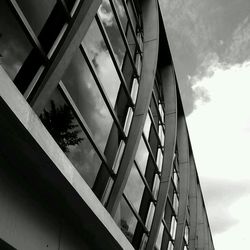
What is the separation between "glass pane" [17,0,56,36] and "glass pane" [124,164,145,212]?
311 inches

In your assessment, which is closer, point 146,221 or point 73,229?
point 73,229

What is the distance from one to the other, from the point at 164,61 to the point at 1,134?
13950 mm

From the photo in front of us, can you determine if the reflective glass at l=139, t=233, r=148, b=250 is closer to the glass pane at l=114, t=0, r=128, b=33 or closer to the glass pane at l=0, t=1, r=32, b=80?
the glass pane at l=114, t=0, r=128, b=33

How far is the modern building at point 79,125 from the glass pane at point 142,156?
0.04 metres

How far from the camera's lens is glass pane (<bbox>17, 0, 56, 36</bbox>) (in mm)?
7102

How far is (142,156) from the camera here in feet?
53.2

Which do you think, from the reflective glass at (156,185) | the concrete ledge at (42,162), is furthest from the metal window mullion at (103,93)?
the reflective glass at (156,185)

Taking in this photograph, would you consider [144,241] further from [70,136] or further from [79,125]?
[70,136]

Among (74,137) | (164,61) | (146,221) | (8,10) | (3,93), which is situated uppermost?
(164,61)

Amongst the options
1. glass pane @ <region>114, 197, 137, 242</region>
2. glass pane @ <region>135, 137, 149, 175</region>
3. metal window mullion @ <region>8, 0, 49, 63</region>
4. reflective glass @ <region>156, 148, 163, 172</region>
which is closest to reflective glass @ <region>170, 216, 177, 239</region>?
reflective glass @ <region>156, 148, 163, 172</region>

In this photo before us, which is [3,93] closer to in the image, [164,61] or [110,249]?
[110,249]

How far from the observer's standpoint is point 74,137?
30.3 ft

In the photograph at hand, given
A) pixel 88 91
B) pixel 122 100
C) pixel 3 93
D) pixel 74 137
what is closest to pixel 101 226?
pixel 74 137

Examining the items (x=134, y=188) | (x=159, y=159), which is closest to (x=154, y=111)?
(x=159, y=159)
